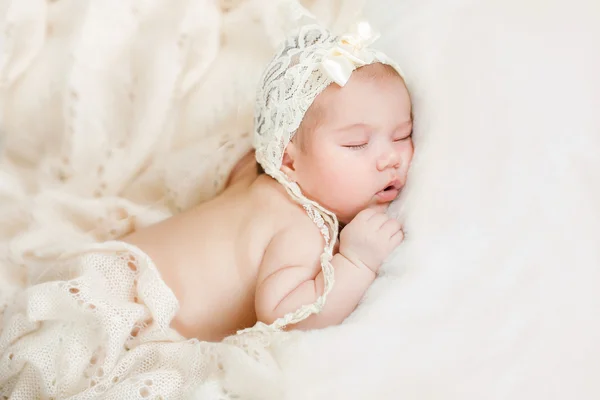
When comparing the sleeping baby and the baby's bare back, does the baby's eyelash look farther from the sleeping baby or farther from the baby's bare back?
the baby's bare back

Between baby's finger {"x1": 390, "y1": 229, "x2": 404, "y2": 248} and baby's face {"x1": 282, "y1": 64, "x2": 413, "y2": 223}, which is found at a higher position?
baby's face {"x1": 282, "y1": 64, "x2": 413, "y2": 223}

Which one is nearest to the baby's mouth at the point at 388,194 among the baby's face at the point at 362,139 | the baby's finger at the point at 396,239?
the baby's face at the point at 362,139

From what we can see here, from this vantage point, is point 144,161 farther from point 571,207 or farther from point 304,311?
point 571,207

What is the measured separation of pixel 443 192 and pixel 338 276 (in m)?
0.22

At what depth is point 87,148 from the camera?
1467 mm

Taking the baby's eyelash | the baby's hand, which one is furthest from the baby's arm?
the baby's eyelash

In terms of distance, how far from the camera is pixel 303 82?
116cm

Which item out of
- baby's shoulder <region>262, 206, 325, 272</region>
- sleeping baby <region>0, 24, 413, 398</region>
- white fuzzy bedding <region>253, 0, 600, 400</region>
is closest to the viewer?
white fuzzy bedding <region>253, 0, 600, 400</region>

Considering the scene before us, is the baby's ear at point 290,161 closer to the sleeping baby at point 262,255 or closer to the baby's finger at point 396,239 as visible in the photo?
the sleeping baby at point 262,255

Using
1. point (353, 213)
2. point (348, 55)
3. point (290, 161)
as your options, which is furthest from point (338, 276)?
point (348, 55)

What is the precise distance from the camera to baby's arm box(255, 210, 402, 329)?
1063 millimetres

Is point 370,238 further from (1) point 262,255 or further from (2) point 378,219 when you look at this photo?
(1) point 262,255

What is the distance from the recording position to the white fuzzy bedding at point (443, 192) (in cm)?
85

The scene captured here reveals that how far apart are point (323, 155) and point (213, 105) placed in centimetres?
49
